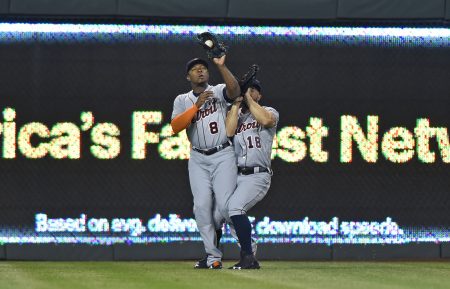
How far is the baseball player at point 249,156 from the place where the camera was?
10930 mm

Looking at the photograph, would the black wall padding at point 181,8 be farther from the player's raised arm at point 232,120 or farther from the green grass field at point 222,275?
the green grass field at point 222,275

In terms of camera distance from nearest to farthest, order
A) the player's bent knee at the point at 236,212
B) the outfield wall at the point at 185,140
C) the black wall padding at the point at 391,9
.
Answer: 1. the player's bent knee at the point at 236,212
2. the outfield wall at the point at 185,140
3. the black wall padding at the point at 391,9

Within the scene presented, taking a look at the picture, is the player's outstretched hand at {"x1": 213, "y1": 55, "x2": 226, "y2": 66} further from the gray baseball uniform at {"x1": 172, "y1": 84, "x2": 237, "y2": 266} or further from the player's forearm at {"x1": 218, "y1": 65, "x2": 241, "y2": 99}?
the gray baseball uniform at {"x1": 172, "y1": 84, "x2": 237, "y2": 266}

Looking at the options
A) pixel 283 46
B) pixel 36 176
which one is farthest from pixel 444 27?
pixel 36 176

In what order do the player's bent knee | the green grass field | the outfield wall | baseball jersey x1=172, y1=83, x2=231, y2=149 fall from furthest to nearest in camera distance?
the outfield wall, baseball jersey x1=172, y1=83, x2=231, y2=149, the player's bent knee, the green grass field

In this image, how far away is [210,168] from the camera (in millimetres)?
11164

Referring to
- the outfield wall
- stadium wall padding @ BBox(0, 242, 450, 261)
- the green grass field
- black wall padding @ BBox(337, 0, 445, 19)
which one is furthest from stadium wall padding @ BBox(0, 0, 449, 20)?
the green grass field

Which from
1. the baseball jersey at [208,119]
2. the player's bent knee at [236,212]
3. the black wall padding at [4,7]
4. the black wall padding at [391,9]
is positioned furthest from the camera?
the black wall padding at [391,9]

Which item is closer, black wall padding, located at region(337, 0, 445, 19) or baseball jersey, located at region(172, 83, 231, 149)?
baseball jersey, located at region(172, 83, 231, 149)

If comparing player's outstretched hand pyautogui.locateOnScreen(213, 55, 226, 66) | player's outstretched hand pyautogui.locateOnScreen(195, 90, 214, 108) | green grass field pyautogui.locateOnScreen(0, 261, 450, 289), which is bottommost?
green grass field pyautogui.locateOnScreen(0, 261, 450, 289)

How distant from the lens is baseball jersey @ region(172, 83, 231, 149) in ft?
36.7

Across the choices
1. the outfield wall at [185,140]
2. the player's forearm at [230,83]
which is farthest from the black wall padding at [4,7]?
the player's forearm at [230,83]

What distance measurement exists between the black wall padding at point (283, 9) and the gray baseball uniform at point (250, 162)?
179 cm

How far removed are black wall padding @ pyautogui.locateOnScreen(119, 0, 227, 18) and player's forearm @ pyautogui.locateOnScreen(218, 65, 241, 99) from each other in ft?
6.26
